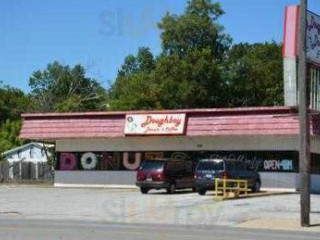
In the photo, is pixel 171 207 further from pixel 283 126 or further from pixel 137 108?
pixel 137 108

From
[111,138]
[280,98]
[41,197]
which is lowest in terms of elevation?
[41,197]

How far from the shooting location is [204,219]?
73.6ft

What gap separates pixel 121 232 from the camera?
17641 mm

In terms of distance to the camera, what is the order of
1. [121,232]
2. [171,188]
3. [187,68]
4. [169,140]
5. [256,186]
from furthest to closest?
[187,68]
[169,140]
[256,186]
[171,188]
[121,232]

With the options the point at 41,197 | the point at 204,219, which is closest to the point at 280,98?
the point at 41,197

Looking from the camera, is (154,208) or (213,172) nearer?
(154,208)

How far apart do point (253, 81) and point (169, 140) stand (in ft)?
71.7

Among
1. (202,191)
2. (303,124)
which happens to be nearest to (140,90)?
(202,191)

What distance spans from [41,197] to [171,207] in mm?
8988

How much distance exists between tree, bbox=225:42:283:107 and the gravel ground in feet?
90.6

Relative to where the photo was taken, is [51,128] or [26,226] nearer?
[26,226]

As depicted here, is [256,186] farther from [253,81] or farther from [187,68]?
[253,81]

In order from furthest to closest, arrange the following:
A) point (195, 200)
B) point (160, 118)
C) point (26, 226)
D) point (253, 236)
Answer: point (160, 118)
point (195, 200)
point (26, 226)
point (253, 236)

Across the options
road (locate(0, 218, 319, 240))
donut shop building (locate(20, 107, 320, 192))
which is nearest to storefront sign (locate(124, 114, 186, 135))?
donut shop building (locate(20, 107, 320, 192))
